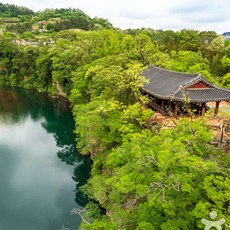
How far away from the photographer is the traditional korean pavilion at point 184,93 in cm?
1573

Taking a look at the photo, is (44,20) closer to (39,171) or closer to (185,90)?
(39,171)

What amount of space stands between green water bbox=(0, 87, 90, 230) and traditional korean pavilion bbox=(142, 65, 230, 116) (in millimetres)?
6877

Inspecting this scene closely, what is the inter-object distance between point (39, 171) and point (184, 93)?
10.8 meters

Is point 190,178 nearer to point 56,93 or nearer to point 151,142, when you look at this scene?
point 151,142

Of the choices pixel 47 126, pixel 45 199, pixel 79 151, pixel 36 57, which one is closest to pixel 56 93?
pixel 36 57

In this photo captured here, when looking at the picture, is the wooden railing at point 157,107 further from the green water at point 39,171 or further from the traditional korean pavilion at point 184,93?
the green water at point 39,171

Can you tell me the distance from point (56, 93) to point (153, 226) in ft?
118

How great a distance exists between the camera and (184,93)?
51.0 ft

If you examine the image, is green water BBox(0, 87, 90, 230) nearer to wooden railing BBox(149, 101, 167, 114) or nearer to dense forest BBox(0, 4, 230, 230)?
dense forest BBox(0, 4, 230, 230)

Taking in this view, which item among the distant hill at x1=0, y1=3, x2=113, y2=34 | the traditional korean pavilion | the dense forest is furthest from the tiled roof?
the distant hill at x1=0, y1=3, x2=113, y2=34

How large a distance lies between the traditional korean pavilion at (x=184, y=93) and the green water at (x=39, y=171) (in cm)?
688

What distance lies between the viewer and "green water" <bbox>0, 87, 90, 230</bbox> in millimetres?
14680

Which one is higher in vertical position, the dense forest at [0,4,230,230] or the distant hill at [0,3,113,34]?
the distant hill at [0,3,113,34]

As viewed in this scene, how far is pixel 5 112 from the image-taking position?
32812 mm
